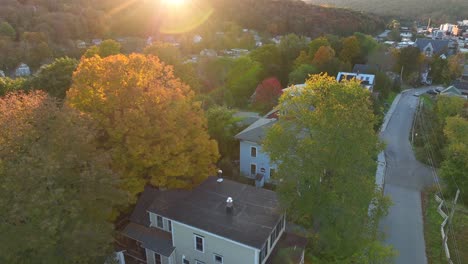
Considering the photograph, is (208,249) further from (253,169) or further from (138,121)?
(253,169)

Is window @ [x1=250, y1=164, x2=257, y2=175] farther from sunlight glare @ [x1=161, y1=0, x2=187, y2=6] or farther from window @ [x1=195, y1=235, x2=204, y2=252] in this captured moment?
sunlight glare @ [x1=161, y1=0, x2=187, y2=6]

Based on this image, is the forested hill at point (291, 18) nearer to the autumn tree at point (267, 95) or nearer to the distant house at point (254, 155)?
the autumn tree at point (267, 95)

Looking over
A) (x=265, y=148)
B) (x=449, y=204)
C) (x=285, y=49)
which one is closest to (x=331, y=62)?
(x=285, y=49)

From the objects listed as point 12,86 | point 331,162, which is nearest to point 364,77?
point 331,162

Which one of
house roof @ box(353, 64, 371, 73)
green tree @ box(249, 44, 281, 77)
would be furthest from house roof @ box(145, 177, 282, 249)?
house roof @ box(353, 64, 371, 73)

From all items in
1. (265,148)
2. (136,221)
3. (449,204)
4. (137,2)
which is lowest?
(449,204)

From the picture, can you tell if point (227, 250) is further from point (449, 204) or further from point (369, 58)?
point (369, 58)

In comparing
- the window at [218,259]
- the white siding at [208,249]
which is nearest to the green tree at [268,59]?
the white siding at [208,249]
